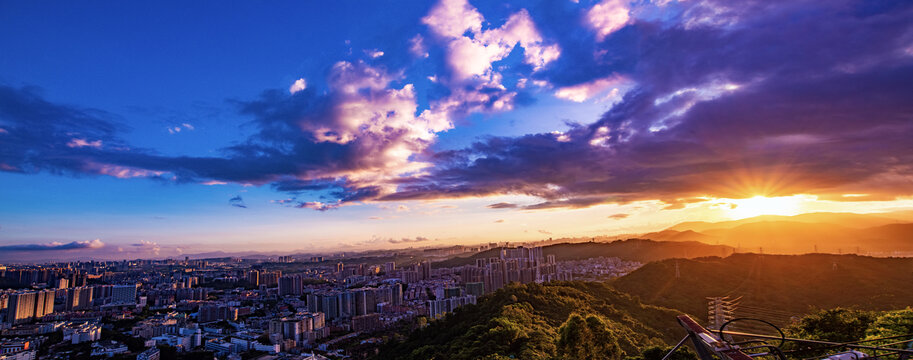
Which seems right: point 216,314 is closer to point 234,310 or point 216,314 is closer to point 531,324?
point 234,310

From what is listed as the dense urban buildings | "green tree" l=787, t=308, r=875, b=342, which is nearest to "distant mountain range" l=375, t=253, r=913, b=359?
"green tree" l=787, t=308, r=875, b=342

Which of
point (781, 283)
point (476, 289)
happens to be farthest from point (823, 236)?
point (476, 289)

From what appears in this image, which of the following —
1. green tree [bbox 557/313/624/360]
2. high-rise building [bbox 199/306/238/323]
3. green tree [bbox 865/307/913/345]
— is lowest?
high-rise building [bbox 199/306/238/323]

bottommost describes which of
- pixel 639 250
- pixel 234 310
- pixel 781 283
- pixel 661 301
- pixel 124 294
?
pixel 234 310

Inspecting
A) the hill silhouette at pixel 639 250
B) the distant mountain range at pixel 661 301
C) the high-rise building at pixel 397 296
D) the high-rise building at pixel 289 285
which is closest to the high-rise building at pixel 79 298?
the high-rise building at pixel 289 285

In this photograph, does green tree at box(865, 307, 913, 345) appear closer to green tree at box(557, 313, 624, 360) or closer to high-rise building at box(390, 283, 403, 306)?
green tree at box(557, 313, 624, 360)
